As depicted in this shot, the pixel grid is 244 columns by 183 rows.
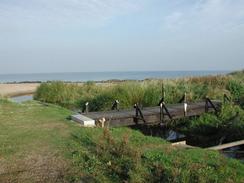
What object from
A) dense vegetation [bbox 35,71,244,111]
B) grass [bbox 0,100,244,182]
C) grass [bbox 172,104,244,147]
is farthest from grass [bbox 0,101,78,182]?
dense vegetation [bbox 35,71,244,111]

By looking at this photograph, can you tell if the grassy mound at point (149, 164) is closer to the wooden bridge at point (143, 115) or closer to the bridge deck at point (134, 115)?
the wooden bridge at point (143, 115)

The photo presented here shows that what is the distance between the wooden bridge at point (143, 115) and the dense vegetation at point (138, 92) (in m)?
2.38

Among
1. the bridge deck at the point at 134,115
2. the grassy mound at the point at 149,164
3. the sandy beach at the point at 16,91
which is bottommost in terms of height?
the sandy beach at the point at 16,91

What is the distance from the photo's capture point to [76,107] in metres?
19.6

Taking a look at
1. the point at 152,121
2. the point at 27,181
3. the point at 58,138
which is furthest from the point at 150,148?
the point at 152,121

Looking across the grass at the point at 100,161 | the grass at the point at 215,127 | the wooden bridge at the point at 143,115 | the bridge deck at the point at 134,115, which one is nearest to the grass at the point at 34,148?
the grass at the point at 100,161

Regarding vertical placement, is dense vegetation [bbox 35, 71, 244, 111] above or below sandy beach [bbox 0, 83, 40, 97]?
above

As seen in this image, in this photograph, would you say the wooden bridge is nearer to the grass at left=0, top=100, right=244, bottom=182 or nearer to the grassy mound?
the grass at left=0, top=100, right=244, bottom=182

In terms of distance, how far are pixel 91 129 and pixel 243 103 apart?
9.29m

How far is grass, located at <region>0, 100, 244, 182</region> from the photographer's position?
491cm

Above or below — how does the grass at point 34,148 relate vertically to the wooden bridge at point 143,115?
above

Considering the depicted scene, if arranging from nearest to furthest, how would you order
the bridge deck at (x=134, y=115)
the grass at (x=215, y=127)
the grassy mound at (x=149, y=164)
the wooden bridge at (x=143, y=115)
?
the grassy mound at (x=149, y=164) < the wooden bridge at (x=143, y=115) < the bridge deck at (x=134, y=115) < the grass at (x=215, y=127)

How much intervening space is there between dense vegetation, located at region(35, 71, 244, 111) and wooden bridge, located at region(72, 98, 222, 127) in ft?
7.82

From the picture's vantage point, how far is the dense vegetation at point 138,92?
15.8 m
